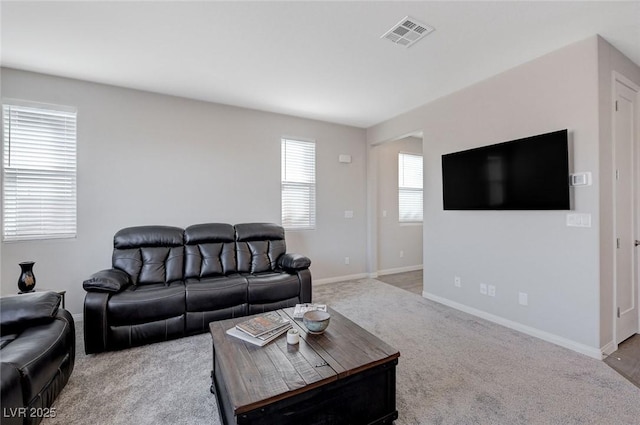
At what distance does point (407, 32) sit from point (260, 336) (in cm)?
258

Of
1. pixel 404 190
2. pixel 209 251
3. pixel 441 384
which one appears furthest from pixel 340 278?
pixel 441 384

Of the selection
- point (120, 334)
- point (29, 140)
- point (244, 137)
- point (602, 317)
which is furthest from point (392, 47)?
point (29, 140)

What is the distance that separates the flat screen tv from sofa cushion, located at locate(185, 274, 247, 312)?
2.74 meters

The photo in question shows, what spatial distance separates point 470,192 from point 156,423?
3.53 m

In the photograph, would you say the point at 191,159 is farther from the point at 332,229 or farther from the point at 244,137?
the point at 332,229

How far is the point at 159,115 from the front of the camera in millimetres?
3570

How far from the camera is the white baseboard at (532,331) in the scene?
2.36 meters

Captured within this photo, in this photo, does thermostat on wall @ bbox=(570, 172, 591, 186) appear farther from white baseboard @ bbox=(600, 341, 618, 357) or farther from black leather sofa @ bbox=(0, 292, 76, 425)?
black leather sofa @ bbox=(0, 292, 76, 425)

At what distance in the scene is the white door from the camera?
2514mm

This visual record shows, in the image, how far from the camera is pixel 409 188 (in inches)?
223

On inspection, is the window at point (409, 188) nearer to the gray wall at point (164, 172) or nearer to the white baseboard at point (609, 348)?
the gray wall at point (164, 172)

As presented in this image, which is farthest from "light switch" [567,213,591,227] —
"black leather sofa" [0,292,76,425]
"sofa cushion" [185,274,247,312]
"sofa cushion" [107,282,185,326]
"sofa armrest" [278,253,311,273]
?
"black leather sofa" [0,292,76,425]

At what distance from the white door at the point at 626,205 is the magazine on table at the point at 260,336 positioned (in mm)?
2982

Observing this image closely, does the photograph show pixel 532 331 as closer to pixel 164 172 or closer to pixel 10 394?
pixel 10 394
